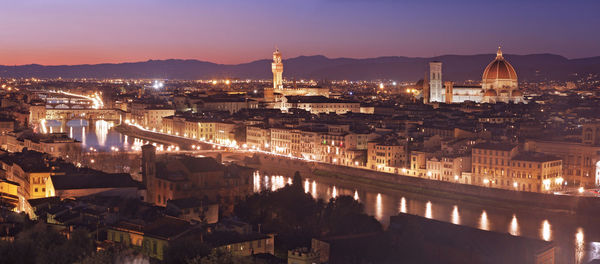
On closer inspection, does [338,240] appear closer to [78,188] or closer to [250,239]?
[250,239]

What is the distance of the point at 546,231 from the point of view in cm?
1235

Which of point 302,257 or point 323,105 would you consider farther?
point 323,105

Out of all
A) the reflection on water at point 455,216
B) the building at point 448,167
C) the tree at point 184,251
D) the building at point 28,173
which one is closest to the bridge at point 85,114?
the building at point 28,173

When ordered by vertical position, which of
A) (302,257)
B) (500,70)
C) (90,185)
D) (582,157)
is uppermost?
(500,70)

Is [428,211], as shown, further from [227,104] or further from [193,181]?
[227,104]

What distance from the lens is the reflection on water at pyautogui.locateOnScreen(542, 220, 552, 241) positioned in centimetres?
1182

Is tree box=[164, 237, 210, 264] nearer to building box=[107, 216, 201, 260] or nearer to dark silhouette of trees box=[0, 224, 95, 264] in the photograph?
building box=[107, 216, 201, 260]

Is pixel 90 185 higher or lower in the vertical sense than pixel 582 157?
higher

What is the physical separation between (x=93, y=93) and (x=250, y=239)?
56.2 metres

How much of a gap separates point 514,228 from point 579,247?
171 centimetres

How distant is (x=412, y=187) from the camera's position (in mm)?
16422

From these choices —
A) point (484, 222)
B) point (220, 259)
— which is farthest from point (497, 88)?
point (220, 259)

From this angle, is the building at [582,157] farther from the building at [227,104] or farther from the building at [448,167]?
the building at [227,104]

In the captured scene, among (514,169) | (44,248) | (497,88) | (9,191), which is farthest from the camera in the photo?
(497,88)
